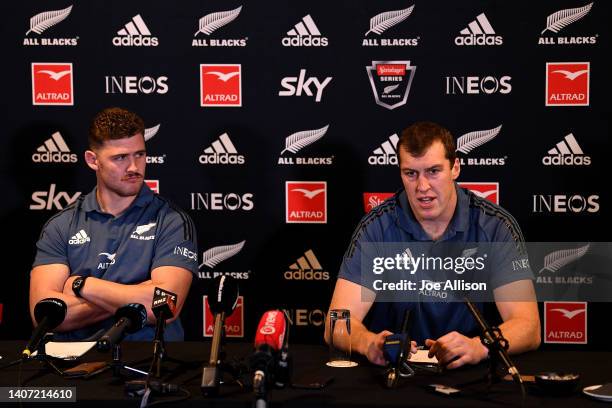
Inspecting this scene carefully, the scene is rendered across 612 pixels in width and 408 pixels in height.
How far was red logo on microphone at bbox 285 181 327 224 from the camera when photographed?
13.3ft

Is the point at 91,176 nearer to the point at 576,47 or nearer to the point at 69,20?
the point at 69,20

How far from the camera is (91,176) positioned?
163 inches

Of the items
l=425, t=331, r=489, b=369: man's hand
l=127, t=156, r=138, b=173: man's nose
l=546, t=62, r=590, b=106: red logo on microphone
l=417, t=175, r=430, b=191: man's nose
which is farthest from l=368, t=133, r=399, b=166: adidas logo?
l=425, t=331, r=489, b=369: man's hand

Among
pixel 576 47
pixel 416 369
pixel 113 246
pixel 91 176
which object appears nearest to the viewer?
pixel 416 369

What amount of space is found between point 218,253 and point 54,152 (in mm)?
Result: 1026

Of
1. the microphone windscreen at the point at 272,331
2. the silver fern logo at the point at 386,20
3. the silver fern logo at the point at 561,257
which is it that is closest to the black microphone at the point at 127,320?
the microphone windscreen at the point at 272,331

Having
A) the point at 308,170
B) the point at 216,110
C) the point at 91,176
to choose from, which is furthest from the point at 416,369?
the point at 91,176

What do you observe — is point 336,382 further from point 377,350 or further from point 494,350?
point 494,350

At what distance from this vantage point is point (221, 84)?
13.3 feet

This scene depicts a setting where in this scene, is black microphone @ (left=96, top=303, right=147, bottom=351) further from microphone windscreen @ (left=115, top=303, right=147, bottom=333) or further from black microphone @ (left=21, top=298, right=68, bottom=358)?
black microphone @ (left=21, top=298, right=68, bottom=358)

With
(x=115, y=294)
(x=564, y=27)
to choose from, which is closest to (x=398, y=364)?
(x=115, y=294)

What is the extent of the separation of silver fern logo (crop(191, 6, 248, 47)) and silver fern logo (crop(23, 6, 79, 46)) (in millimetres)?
674

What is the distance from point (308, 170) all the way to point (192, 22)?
0.98 m

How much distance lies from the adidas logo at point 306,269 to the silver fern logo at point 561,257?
1.13m
